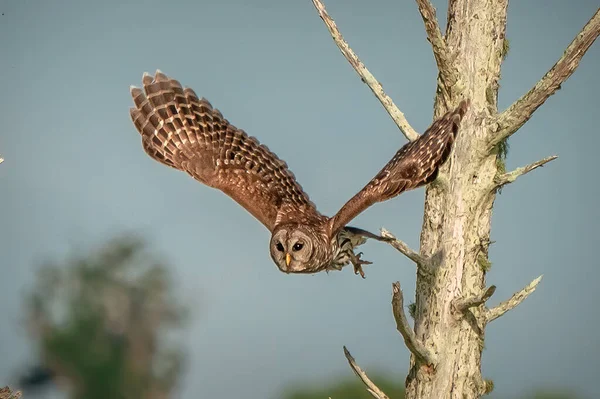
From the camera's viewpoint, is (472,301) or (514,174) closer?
(472,301)

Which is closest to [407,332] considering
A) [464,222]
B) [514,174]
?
[464,222]

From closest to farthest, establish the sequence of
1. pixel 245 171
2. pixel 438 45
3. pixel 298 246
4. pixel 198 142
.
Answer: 1. pixel 438 45
2. pixel 298 246
3. pixel 245 171
4. pixel 198 142

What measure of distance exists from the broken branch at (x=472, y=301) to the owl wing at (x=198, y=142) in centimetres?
264

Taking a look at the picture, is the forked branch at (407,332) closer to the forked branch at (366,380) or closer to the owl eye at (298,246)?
the forked branch at (366,380)

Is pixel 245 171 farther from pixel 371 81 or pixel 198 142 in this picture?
pixel 371 81

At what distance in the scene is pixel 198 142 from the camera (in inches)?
397

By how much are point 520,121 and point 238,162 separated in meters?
3.61

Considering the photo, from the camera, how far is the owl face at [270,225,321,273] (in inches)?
329

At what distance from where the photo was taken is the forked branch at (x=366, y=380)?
26.1 feet

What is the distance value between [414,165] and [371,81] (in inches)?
43.9

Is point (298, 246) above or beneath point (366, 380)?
above

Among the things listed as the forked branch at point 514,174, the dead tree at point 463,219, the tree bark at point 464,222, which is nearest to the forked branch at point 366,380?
the dead tree at point 463,219

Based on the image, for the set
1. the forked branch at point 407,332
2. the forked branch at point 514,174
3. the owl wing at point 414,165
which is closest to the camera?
the forked branch at point 407,332

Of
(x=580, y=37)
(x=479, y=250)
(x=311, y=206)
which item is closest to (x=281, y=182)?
(x=311, y=206)
